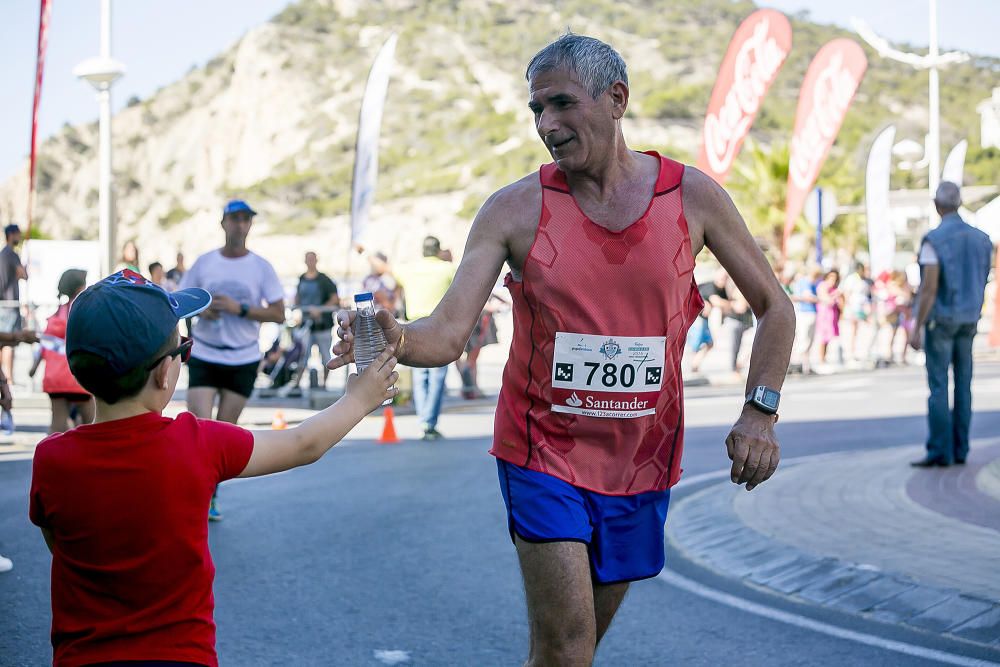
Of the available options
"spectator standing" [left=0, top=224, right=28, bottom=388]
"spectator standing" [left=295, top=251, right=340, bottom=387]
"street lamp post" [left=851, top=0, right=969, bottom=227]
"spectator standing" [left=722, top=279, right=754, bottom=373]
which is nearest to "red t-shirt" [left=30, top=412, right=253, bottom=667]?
"spectator standing" [left=0, top=224, right=28, bottom=388]

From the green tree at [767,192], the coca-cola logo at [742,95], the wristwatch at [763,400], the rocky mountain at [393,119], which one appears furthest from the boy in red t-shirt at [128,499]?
the rocky mountain at [393,119]

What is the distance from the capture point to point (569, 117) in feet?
11.8

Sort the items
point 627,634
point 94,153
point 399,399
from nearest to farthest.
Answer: point 627,634, point 399,399, point 94,153

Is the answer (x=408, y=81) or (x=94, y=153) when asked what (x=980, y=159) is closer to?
(x=408, y=81)

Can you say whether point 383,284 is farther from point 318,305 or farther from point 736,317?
point 736,317

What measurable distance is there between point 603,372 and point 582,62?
2.81ft

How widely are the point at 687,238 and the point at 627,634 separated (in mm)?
2518

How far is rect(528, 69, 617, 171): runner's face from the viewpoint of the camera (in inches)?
141

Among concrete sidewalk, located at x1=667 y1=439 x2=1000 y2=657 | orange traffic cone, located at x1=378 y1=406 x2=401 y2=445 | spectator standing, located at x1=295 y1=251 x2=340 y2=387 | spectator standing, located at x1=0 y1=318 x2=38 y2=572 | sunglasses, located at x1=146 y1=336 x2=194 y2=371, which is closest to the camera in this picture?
sunglasses, located at x1=146 y1=336 x2=194 y2=371

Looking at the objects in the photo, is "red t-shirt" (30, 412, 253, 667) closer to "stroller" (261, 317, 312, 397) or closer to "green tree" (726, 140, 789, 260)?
"stroller" (261, 317, 312, 397)

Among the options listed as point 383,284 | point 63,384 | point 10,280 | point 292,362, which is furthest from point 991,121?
point 63,384

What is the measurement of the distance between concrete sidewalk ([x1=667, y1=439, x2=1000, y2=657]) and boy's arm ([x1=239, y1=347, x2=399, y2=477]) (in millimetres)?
3260

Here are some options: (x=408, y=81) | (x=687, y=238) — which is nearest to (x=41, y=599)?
(x=687, y=238)

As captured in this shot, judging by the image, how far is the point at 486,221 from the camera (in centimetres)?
361
